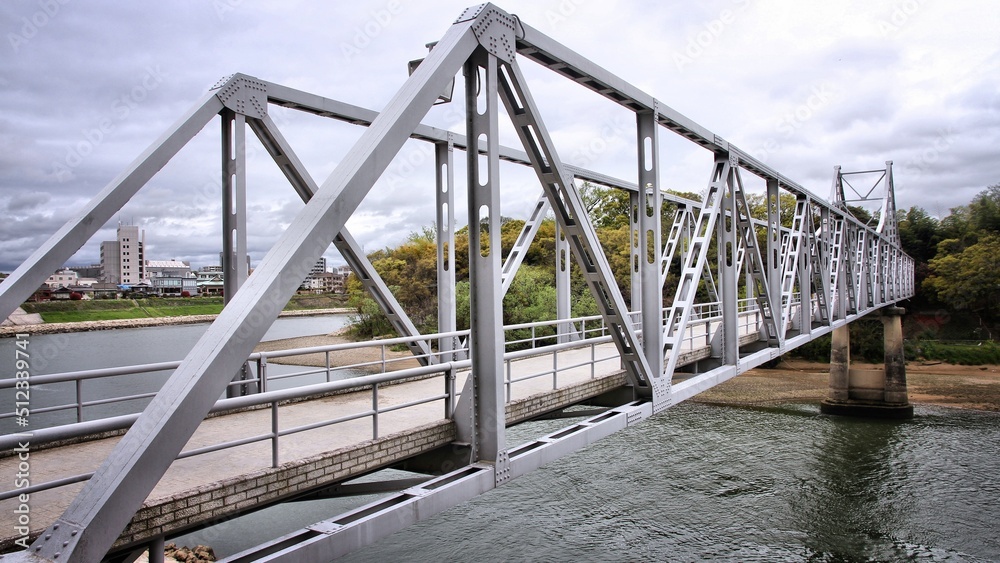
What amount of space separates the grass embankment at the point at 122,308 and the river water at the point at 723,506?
152 centimetres

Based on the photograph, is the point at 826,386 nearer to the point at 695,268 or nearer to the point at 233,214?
the point at 695,268

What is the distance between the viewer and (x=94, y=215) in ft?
23.3

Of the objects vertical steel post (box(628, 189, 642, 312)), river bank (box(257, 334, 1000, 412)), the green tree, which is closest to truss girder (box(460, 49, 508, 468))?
vertical steel post (box(628, 189, 642, 312))

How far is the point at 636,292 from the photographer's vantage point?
1473 cm

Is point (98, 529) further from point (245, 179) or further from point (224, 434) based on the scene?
point (245, 179)

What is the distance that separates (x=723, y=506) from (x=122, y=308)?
22189 millimetres

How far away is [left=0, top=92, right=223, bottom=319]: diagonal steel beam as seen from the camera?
21.4 feet

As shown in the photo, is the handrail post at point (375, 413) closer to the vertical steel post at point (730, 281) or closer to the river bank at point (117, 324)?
the vertical steel post at point (730, 281)

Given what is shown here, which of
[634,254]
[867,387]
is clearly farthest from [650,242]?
[867,387]

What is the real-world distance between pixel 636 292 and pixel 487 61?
9486mm

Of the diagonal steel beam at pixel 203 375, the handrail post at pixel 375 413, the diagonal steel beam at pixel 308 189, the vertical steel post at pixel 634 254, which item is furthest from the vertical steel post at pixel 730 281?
the diagonal steel beam at pixel 203 375

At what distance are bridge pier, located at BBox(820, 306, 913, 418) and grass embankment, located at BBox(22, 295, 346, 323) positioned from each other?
26.8 meters

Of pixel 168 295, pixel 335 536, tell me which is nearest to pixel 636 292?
pixel 335 536

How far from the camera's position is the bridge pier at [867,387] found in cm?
3319
